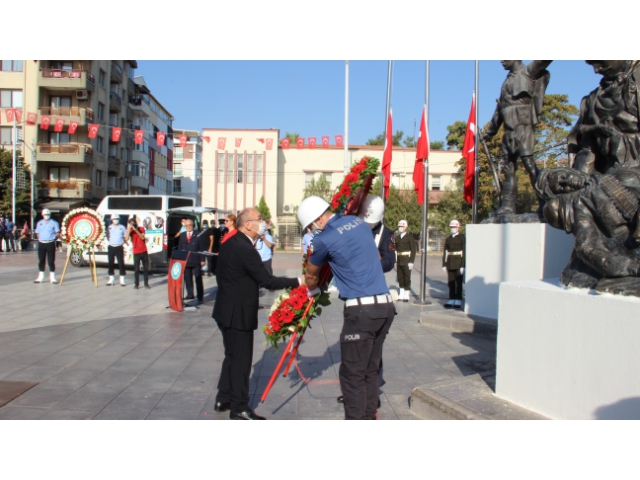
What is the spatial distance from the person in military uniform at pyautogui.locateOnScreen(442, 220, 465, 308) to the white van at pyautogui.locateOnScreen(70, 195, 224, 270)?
33.8 feet

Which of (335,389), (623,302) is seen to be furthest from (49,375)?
(623,302)

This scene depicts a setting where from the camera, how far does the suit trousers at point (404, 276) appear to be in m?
12.6

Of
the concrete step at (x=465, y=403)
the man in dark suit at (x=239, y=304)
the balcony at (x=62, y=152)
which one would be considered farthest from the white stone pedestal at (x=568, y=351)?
the balcony at (x=62, y=152)

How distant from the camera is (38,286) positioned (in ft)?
45.6

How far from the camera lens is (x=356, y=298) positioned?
152 inches

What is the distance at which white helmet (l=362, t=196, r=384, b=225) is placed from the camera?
5.23 metres

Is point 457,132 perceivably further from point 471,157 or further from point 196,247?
point 196,247

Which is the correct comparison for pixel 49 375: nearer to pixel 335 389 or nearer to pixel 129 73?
pixel 335 389

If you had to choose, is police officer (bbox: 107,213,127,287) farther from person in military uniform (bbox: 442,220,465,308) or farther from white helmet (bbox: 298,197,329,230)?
white helmet (bbox: 298,197,329,230)

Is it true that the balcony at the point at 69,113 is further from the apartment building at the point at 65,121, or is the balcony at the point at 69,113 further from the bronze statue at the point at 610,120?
the bronze statue at the point at 610,120

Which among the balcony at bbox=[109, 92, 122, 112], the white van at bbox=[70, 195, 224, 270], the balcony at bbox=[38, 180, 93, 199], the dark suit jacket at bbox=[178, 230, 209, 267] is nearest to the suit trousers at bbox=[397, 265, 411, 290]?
the dark suit jacket at bbox=[178, 230, 209, 267]

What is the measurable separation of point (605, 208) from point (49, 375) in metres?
5.94

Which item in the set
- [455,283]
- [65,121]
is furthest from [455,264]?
[65,121]

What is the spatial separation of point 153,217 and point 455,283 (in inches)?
459
